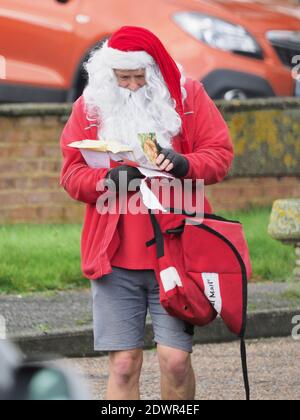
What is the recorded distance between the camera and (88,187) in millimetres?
4918

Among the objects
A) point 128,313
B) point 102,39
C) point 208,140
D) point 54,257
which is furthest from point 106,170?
point 102,39

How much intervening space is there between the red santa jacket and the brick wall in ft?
17.6

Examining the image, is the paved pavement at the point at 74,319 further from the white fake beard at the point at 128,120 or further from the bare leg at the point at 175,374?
the white fake beard at the point at 128,120

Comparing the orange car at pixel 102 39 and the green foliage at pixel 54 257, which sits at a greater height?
the orange car at pixel 102 39

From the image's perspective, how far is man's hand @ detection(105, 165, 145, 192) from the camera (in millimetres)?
4863

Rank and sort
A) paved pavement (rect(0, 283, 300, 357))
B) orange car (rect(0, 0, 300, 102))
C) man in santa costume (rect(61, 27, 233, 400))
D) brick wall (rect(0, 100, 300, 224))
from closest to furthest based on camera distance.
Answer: man in santa costume (rect(61, 27, 233, 400))
paved pavement (rect(0, 283, 300, 357))
brick wall (rect(0, 100, 300, 224))
orange car (rect(0, 0, 300, 102))

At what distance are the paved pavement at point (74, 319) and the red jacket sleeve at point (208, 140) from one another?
2673mm

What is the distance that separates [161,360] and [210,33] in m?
6.55

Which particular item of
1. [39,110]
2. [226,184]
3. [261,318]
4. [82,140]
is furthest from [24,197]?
[82,140]

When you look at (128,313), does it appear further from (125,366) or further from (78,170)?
(78,170)

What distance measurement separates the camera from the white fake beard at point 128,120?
4945mm

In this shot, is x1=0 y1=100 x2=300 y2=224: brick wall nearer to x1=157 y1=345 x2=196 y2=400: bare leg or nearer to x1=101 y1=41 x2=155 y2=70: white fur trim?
x1=101 y1=41 x2=155 y2=70: white fur trim

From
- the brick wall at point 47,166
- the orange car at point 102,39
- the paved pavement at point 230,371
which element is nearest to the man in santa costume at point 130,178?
the paved pavement at point 230,371

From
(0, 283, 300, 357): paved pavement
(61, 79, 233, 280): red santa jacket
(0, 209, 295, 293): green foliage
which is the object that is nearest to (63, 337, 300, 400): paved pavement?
(0, 283, 300, 357): paved pavement
